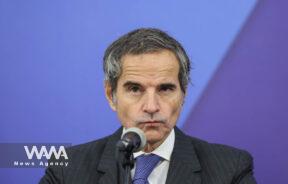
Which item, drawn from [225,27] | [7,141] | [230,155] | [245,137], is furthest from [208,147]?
[7,141]

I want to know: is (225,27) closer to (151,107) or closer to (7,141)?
(151,107)

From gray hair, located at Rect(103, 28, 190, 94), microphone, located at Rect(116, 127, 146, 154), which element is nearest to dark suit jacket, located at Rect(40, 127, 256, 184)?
gray hair, located at Rect(103, 28, 190, 94)

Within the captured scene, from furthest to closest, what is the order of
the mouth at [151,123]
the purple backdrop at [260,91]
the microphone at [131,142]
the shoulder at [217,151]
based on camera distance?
the purple backdrop at [260,91] → the shoulder at [217,151] → the mouth at [151,123] → the microphone at [131,142]

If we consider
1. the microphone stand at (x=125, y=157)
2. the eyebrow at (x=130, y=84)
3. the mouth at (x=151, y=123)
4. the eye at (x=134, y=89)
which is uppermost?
the eyebrow at (x=130, y=84)

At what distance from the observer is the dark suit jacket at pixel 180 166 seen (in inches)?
84.0

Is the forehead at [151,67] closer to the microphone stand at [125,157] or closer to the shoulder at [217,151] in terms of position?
the shoulder at [217,151]

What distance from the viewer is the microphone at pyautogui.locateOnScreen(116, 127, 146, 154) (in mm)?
1545

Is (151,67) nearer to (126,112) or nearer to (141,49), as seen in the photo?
(141,49)

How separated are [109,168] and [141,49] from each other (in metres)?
0.45

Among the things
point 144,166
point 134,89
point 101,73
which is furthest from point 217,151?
point 101,73

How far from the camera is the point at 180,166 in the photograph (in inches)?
84.8

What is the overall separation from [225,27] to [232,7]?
0.09m

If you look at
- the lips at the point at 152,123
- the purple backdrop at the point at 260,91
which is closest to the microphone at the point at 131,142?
the lips at the point at 152,123

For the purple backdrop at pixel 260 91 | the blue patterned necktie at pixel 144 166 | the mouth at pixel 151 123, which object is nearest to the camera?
the mouth at pixel 151 123
